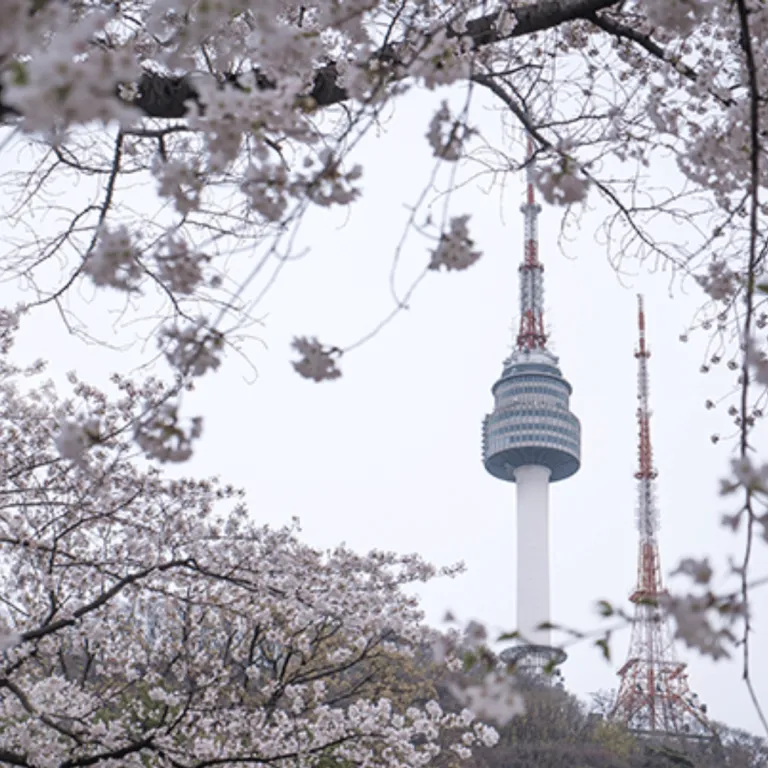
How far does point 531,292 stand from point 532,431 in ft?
20.9

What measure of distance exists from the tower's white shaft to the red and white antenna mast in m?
6.17

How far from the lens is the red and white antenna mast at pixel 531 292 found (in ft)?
165

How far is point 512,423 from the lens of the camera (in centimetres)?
5072

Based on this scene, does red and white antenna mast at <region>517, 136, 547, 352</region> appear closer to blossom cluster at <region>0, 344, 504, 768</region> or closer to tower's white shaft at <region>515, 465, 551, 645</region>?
tower's white shaft at <region>515, 465, 551, 645</region>

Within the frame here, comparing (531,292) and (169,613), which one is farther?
(531,292)

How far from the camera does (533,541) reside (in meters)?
52.5

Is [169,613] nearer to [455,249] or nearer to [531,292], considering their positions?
[455,249]

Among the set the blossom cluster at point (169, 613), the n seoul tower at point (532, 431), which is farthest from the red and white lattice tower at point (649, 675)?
the blossom cluster at point (169, 613)

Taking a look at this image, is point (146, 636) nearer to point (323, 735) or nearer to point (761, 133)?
point (323, 735)

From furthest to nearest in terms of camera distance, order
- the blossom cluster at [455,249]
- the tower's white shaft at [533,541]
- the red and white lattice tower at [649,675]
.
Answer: the tower's white shaft at [533,541] < the red and white lattice tower at [649,675] < the blossom cluster at [455,249]

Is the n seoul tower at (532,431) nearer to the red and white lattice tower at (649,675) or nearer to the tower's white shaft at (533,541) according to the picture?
the tower's white shaft at (533,541)

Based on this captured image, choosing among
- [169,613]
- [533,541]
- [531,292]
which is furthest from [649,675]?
[169,613]

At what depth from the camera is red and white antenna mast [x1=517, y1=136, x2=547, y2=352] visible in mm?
50312

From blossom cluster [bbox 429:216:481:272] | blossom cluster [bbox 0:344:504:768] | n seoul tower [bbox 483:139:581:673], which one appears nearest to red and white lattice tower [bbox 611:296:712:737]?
n seoul tower [bbox 483:139:581:673]
